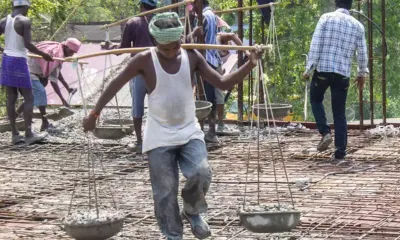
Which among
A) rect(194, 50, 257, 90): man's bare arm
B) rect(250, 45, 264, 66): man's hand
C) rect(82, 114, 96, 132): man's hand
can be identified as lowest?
rect(82, 114, 96, 132): man's hand

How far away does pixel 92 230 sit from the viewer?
459cm

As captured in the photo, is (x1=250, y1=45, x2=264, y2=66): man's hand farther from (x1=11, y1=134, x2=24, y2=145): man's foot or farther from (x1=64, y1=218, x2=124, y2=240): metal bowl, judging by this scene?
(x1=11, y1=134, x2=24, y2=145): man's foot

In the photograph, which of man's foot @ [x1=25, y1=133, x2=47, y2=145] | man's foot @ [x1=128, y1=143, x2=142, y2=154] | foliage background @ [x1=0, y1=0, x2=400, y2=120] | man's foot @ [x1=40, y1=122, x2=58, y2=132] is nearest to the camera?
man's foot @ [x1=128, y1=143, x2=142, y2=154]

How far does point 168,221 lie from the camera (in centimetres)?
457

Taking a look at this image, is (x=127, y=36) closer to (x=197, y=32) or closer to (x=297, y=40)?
(x=197, y=32)

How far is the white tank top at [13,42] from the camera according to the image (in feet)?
28.7

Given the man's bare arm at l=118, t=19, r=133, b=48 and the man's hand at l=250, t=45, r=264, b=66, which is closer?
the man's hand at l=250, t=45, r=264, b=66

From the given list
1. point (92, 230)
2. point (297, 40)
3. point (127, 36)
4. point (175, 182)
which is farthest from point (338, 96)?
point (297, 40)

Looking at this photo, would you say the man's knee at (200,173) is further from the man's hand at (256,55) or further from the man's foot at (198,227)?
the man's hand at (256,55)

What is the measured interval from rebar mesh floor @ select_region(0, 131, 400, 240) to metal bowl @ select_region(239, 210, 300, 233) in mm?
372

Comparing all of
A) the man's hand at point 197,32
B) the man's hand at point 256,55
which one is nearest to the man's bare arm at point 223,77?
the man's hand at point 256,55

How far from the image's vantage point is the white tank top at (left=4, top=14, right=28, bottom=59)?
8.75 metres

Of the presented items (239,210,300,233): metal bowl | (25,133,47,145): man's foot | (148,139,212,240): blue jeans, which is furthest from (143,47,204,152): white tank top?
(25,133,47,145): man's foot

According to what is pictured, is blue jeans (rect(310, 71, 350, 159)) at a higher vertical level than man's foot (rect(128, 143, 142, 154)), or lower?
higher
